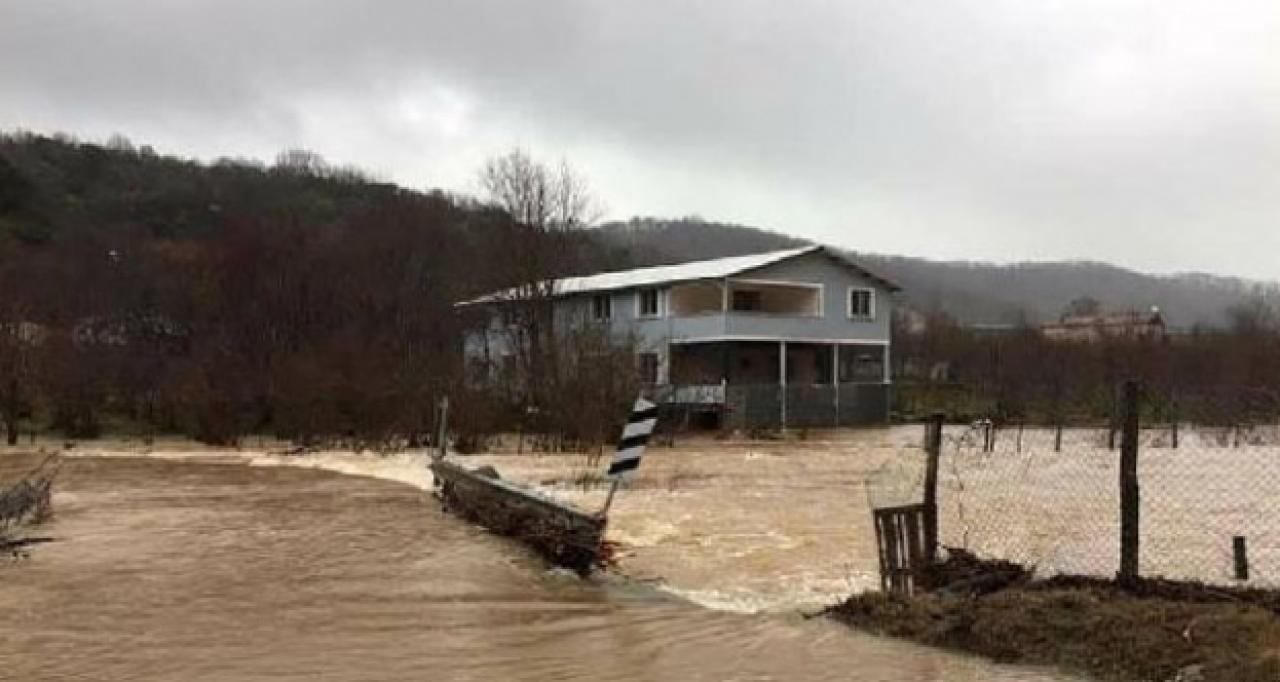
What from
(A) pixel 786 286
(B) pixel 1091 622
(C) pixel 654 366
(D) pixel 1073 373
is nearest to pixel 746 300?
(A) pixel 786 286

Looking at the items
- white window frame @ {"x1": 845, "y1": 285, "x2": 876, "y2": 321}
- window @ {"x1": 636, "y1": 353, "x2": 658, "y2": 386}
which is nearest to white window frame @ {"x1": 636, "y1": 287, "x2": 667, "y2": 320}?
window @ {"x1": 636, "y1": 353, "x2": 658, "y2": 386}

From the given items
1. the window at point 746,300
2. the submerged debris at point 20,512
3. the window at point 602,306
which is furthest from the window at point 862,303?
the submerged debris at point 20,512

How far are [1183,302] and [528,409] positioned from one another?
473ft

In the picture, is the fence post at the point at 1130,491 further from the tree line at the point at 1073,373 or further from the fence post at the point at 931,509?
the tree line at the point at 1073,373

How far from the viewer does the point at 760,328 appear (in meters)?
59.8

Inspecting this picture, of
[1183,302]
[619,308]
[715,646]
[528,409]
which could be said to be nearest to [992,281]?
[1183,302]

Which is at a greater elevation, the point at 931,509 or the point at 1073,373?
the point at 1073,373

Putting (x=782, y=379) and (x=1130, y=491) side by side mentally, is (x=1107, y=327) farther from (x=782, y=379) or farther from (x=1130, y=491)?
(x=1130, y=491)

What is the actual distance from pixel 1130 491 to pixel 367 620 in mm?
6880

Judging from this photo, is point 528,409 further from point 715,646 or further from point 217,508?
point 715,646

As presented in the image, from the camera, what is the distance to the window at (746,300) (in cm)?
6544

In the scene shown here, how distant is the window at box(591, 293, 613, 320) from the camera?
64.8 meters

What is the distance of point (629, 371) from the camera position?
45.0 m

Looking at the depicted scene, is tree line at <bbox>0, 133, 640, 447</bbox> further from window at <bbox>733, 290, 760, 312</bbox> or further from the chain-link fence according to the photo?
the chain-link fence
